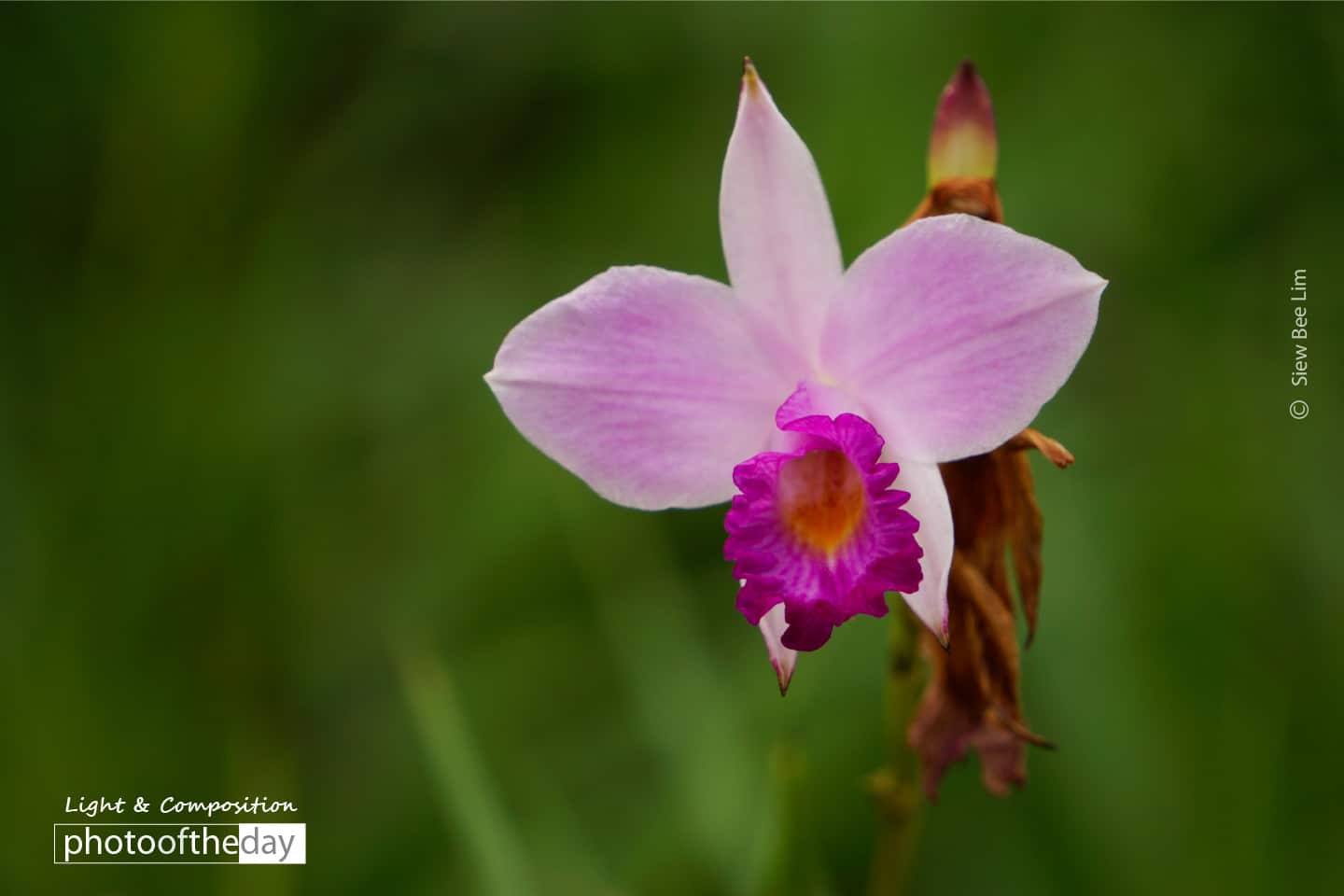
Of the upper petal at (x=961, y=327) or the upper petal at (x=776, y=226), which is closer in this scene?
the upper petal at (x=961, y=327)

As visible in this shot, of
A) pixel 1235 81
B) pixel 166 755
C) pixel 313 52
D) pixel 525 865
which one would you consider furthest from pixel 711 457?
pixel 313 52

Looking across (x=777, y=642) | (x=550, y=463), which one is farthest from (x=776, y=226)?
(x=550, y=463)

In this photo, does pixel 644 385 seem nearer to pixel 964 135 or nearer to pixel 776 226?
pixel 776 226

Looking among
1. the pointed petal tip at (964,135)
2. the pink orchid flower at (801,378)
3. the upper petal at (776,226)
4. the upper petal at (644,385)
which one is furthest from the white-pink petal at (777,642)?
the pointed petal tip at (964,135)

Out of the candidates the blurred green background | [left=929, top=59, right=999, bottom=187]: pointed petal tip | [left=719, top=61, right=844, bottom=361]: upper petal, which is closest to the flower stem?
the blurred green background

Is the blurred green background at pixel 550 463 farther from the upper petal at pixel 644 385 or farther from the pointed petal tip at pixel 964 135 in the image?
the pointed petal tip at pixel 964 135

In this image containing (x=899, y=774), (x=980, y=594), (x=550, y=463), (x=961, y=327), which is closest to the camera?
(x=961, y=327)
